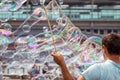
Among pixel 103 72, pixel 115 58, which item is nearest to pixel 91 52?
pixel 115 58

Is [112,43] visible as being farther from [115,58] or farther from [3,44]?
[3,44]

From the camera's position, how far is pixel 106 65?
3875 millimetres

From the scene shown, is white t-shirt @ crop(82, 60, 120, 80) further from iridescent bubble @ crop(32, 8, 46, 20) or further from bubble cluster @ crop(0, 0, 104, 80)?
iridescent bubble @ crop(32, 8, 46, 20)

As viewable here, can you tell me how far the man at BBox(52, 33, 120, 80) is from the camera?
3.80 meters

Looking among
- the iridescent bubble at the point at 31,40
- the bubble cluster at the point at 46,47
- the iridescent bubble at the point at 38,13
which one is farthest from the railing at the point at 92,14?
the iridescent bubble at the point at 31,40

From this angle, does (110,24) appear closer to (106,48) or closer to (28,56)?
(28,56)

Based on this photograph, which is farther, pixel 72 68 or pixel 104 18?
pixel 104 18

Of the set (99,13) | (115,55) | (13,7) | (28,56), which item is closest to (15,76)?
(28,56)

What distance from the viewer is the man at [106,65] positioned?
3.80m

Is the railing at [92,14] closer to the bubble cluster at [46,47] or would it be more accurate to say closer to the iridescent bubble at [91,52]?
the iridescent bubble at [91,52]

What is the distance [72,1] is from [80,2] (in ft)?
3.29

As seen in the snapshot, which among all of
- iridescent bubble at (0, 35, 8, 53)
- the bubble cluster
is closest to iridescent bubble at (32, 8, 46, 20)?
the bubble cluster

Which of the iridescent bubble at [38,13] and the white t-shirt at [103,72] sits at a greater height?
the white t-shirt at [103,72]

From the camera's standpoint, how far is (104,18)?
62.1 m
